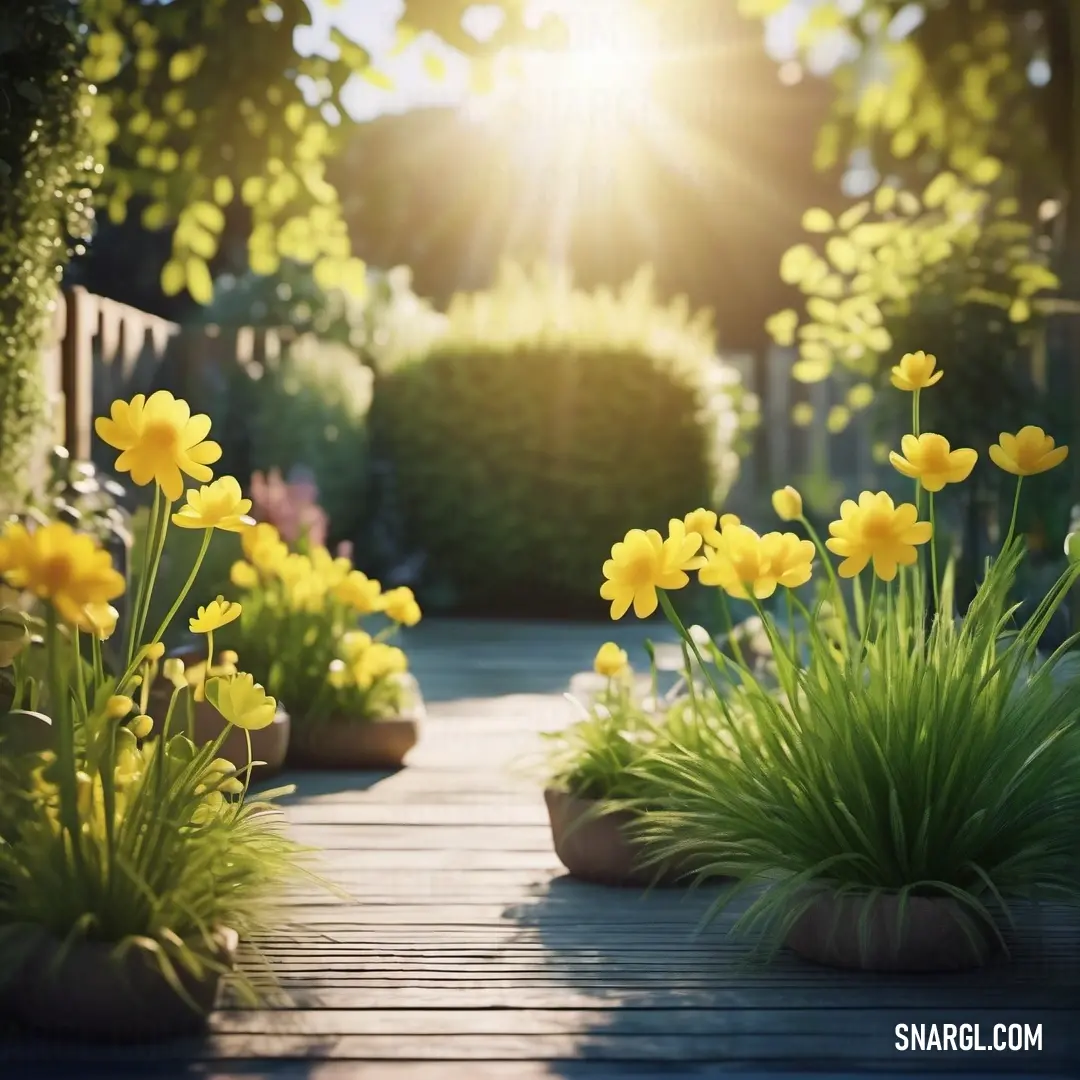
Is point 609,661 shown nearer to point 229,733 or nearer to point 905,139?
point 229,733

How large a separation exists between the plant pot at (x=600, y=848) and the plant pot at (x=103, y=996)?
1.15 metres

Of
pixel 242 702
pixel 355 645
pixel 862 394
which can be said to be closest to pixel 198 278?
pixel 355 645

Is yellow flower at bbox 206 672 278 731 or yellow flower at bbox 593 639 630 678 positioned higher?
yellow flower at bbox 206 672 278 731

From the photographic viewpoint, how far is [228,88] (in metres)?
5.77

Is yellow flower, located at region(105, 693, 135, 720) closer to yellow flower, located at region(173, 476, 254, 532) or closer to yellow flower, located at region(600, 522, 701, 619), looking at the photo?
yellow flower, located at region(173, 476, 254, 532)

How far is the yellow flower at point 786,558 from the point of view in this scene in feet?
8.63

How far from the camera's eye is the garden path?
2191mm

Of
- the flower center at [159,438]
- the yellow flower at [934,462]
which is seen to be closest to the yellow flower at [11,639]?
the flower center at [159,438]

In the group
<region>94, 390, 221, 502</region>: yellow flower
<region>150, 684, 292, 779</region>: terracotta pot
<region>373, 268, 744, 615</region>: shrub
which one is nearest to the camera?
<region>94, 390, 221, 502</region>: yellow flower

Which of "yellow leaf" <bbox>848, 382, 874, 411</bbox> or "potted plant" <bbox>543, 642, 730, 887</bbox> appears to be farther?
"yellow leaf" <bbox>848, 382, 874, 411</bbox>

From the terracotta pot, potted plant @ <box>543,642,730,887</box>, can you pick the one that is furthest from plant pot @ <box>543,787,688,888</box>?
the terracotta pot

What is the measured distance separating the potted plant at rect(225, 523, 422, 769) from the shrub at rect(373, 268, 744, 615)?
5.29 meters

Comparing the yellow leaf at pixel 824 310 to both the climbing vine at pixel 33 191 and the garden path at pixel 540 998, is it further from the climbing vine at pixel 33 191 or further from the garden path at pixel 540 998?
the garden path at pixel 540 998

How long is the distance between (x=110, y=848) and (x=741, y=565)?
44.4 inches
